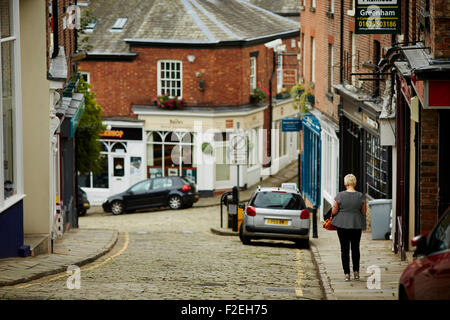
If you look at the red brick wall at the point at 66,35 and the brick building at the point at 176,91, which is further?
the brick building at the point at 176,91

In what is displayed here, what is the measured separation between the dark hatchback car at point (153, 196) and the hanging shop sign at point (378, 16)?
17225 mm

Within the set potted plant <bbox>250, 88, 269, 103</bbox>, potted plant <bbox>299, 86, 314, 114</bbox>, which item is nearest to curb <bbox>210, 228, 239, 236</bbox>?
potted plant <bbox>299, 86, 314, 114</bbox>

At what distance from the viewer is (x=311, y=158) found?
3334 centimetres

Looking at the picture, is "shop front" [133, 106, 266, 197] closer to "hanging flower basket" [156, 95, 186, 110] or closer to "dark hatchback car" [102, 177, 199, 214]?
"hanging flower basket" [156, 95, 186, 110]

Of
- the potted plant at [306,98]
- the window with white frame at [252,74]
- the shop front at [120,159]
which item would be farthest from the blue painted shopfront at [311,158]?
the shop front at [120,159]

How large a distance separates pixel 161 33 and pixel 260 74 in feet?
17.5

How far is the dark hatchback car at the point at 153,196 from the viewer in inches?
1344

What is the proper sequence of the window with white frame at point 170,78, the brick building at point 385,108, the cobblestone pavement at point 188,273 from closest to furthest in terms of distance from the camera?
the cobblestone pavement at point 188,273
the brick building at point 385,108
the window with white frame at point 170,78

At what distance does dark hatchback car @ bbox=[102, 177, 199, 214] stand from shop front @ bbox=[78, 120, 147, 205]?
4354 mm

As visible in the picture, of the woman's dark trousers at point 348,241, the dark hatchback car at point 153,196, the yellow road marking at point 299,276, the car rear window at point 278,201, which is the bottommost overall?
the dark hatchback car at point 153,196

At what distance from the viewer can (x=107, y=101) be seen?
3925cm

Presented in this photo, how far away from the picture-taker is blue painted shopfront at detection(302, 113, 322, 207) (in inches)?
1233

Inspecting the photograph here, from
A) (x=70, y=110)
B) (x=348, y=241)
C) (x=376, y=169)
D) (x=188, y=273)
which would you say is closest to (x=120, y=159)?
(x=70, y=110)

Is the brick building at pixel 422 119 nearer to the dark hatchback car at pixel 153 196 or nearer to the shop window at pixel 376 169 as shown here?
the shop window at pixel 376 169
